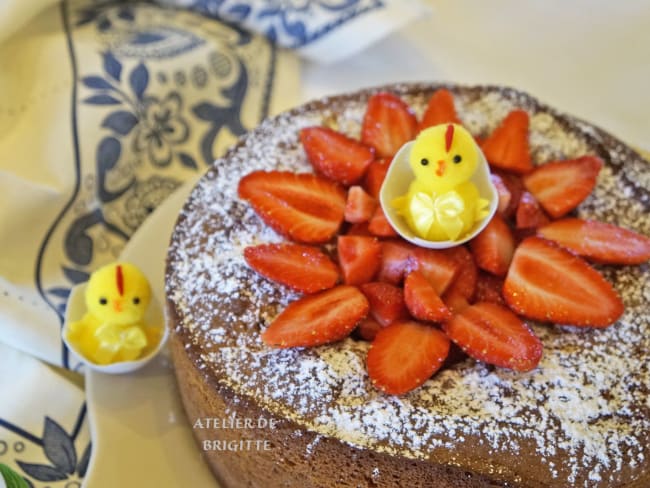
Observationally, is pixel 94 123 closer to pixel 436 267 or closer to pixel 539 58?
pixel 436 267

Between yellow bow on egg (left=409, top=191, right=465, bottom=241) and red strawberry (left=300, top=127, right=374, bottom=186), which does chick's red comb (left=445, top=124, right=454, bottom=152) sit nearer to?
yellow bow on egg (left=409, top=191, right=465, bottom=241)

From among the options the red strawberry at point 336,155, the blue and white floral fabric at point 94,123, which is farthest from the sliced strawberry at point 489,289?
the blue and white floral fabric at point 94,123

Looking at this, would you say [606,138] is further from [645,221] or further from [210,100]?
[210,100]

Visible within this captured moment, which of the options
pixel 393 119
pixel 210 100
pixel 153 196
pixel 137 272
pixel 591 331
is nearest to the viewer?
pixel 591 331

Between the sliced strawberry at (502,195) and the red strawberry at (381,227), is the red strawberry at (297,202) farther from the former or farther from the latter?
the sliced strawberry at (502,195)

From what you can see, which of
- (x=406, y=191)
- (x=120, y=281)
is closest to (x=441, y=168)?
(x=406, y=191)

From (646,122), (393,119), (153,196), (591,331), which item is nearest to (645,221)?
(591,331)
